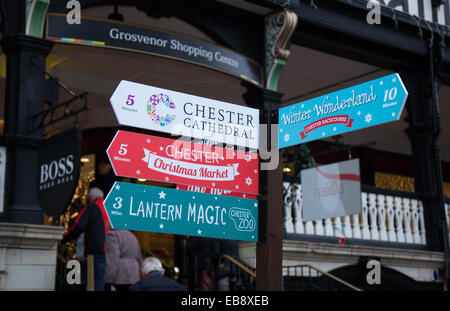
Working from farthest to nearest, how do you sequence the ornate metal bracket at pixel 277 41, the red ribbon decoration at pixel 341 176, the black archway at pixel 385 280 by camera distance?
the black archway at pixel 385 280
the ornate metal bracket at pixel 277 41
the red ribbon decoration at pixel 341 176

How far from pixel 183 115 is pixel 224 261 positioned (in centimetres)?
546

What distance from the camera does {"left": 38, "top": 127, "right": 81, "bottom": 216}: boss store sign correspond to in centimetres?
654

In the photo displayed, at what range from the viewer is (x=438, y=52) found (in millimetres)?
11898

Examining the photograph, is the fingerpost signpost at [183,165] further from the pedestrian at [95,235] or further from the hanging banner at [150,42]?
the hanging banner at [150,42]

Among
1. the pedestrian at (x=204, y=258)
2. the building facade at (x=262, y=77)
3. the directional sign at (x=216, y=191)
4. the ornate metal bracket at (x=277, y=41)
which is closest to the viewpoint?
the directional sign at (x=216, y=191)

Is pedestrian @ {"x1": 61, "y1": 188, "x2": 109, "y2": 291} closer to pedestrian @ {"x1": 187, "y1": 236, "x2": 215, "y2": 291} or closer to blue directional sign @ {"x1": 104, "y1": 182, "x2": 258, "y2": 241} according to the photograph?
pedestrian @ {"x1": 187, "y1": 236, "x2": 215, "y2": 291}

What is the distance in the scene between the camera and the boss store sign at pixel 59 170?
21.5ft

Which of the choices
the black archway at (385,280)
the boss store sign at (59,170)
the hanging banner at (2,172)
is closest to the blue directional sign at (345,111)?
the boss store sign at (59,170)

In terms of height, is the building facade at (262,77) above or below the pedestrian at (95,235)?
above

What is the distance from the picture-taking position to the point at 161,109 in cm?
409

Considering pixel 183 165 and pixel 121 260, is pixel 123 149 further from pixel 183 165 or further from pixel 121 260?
pixel 121 260

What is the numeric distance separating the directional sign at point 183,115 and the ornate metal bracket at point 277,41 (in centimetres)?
582

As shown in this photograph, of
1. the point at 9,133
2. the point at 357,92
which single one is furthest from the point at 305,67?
the point at 357,92

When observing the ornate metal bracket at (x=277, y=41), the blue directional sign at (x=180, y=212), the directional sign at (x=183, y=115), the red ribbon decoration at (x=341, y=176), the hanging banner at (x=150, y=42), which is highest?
the ornate metal bracket at (x=277, y=41)
